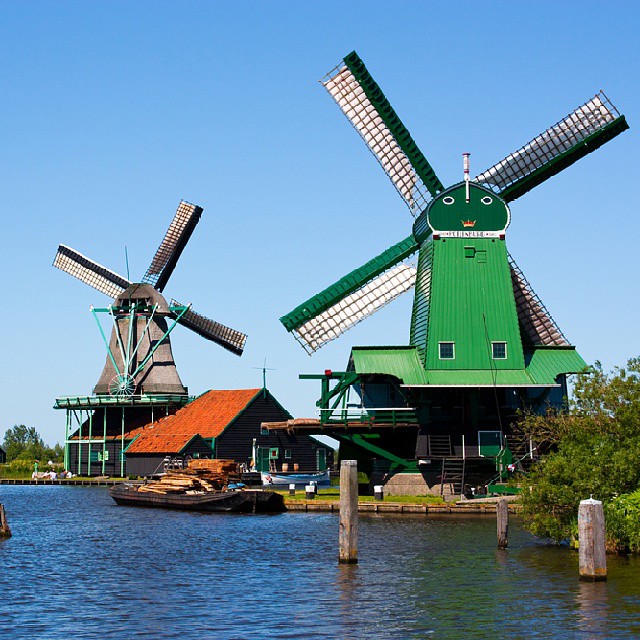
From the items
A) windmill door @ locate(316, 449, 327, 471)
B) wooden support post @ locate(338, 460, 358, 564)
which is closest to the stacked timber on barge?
wooden support post @ locate(338, 460, 358, 564)

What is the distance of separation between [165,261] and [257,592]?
218 feet

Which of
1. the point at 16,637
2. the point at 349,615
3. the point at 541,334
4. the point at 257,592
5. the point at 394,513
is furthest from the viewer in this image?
the point at 541,334

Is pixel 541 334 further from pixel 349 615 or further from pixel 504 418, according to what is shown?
pixel 349 615

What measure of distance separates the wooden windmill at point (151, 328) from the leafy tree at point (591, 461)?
57830 mm

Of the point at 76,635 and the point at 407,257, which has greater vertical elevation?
the point at 407,257

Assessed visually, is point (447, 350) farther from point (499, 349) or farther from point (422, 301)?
point (422, 301)

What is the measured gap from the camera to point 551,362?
53.5 metres

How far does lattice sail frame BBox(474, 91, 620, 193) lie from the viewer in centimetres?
5450

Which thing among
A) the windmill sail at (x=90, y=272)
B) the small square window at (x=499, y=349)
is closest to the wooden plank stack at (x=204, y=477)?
the small square window at (x=499, y=349)

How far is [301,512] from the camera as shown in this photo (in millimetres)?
52781

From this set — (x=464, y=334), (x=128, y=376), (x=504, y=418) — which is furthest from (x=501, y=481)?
(x=128, y=376)

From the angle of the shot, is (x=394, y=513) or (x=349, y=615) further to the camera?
(x=394, y=513)

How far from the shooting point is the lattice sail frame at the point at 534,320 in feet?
182

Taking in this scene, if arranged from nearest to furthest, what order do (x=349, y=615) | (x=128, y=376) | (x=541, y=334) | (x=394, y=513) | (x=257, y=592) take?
(x=349, y=615), (x=257, y=592), (x=394, y=513), (x=541, y=334), (x=128, y=376)
